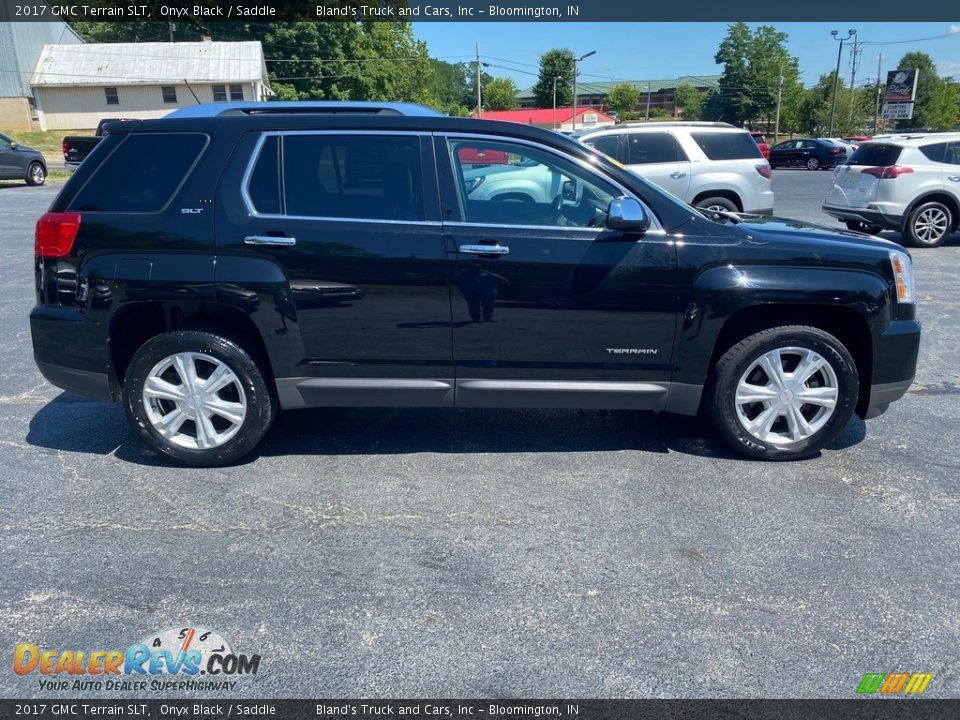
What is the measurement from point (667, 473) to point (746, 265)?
1.20 m

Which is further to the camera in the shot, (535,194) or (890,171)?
(890,171)

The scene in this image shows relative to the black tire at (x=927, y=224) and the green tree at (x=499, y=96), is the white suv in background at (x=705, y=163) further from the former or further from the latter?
the green tree at (x=499, y=96)

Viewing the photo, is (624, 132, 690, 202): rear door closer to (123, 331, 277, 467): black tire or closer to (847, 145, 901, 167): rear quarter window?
(847, 145, 901, 167): rear quarter window

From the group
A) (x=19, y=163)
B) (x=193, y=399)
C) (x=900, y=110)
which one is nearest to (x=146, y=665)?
(x=193, y=399)

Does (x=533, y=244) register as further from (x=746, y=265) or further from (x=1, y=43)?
(x=1, y=43)

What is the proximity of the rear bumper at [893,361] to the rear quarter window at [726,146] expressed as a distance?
26.6 feet

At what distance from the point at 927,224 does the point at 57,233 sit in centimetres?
1223

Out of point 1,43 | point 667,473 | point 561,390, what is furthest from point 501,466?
point 1,43

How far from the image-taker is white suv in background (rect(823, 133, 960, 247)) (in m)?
11.7

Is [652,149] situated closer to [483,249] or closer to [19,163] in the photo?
[483,249]

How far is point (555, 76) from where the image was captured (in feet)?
327

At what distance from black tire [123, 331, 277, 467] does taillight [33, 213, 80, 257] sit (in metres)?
0.67

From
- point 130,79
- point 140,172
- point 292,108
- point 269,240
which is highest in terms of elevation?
point 130,79

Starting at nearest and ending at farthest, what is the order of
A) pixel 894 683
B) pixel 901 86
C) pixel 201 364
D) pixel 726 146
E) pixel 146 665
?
1. pixel 894 683
2. pixel 146 665
3. pixel 201 364
4. pixel 726 146
5. pixel 901 86
